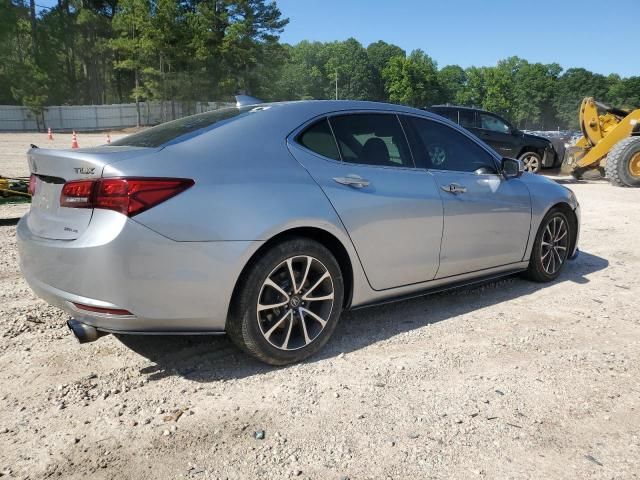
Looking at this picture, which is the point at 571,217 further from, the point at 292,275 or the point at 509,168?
the point at 292,275

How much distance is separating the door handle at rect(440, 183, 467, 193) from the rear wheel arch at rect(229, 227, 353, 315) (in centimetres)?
105

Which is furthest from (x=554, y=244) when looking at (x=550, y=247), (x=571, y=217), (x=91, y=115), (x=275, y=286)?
(x=91, y=115)

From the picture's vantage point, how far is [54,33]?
179 feet

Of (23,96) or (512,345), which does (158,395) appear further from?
(23,96)

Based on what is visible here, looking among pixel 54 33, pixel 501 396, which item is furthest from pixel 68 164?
pixel 54 33

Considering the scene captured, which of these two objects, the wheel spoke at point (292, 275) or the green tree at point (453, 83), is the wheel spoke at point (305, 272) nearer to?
the wheel spoke at point (292, 275)

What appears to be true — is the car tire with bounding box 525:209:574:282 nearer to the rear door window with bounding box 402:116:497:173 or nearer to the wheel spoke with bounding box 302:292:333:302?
the rear door window with bounding box 402:116:497:173

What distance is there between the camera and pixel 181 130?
10.9 ft

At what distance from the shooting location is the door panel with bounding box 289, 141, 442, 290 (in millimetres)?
3342

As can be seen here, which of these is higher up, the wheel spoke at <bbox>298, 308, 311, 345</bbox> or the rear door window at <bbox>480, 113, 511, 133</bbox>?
the rear door window at <bbox>480, 113, 511, 133</bbox>

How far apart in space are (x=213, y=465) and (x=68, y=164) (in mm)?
1713

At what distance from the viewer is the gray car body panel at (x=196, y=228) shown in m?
2.68

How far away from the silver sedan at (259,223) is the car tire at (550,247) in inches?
34.9

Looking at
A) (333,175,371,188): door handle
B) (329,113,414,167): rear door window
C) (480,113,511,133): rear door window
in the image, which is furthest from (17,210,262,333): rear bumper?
(480,113,511,133): rear door window
